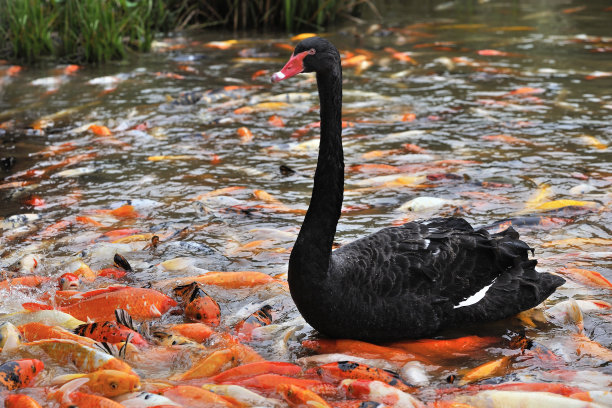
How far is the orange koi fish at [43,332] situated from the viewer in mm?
3525

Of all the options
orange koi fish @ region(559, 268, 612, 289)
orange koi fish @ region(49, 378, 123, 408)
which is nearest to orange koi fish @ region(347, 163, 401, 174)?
orange koi fish @ region(559, 268, 612, 289)

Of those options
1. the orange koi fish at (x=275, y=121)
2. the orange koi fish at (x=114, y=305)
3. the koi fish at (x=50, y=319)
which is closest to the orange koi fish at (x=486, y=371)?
the orange koi fish at (x=114, y=305)

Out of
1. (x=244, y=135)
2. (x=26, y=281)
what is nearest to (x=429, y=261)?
(x=26, y=281)

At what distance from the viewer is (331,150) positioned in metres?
3.53

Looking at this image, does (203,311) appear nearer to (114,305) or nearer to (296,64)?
(114,305)

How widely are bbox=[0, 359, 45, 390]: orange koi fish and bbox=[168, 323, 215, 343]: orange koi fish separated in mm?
703

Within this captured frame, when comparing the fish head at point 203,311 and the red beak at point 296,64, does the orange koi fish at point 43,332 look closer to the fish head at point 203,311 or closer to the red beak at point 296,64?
the fish head at point 203,311

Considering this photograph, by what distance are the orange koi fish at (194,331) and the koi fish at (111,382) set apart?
0.62 m

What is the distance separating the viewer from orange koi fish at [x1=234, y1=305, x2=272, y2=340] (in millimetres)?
3783

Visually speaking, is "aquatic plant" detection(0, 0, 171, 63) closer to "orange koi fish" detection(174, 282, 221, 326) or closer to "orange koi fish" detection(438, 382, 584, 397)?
"orange koi fish" detection(174, 282, 221, 326)

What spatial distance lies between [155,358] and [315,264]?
2.81 ft

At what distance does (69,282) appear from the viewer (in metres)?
4.32

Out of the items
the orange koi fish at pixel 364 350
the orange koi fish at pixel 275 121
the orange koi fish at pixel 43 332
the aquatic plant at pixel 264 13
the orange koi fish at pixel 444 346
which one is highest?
the aquatic plant at pixel 264 13

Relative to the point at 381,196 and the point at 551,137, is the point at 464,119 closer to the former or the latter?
the point at 551,137
